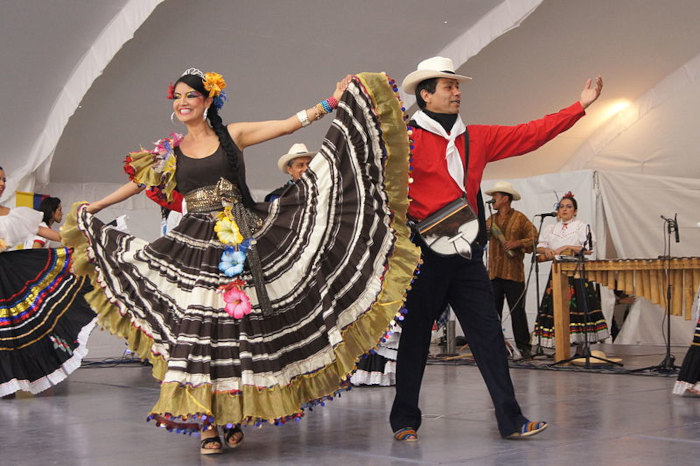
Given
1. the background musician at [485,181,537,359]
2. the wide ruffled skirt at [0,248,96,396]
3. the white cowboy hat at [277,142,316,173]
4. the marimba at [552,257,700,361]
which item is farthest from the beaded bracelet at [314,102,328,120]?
the background musician at [485,181,537,359]

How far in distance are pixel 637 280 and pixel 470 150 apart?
402 centimetres

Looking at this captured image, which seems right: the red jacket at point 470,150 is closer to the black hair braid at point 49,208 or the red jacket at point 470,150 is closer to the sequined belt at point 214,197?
the sequined belt at point 214,197

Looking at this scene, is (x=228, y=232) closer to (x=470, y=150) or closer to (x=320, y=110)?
(x=320, y=110)

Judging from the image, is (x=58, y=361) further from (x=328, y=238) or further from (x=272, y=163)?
(x=272, y=163)

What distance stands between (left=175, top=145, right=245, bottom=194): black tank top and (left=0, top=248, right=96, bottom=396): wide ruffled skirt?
9.16 ft

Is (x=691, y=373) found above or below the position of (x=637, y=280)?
below

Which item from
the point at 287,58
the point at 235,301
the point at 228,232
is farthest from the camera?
the point at 287,58

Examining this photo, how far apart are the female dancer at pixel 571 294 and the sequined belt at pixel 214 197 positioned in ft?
17.1

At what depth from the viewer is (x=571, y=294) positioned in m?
8.99

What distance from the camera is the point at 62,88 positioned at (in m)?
9.95

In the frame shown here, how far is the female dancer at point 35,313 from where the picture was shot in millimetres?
6375

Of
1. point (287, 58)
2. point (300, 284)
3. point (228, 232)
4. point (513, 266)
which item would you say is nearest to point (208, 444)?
point (300, 284)

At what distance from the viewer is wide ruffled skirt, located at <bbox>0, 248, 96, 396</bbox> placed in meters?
6.38

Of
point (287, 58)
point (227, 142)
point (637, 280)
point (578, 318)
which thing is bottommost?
point (578, 318)
